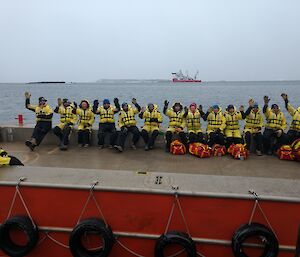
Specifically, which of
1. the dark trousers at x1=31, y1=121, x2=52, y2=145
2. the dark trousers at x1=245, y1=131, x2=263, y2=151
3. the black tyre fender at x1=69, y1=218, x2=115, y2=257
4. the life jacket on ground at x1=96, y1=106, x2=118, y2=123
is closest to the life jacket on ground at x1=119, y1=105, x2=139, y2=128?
the life jacket on ground at x1=96, y1=106, x2=118, y2=123

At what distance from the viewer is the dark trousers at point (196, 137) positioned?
8578mm

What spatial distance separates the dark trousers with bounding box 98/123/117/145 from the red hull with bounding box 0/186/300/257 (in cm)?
460

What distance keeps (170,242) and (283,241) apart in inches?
52.3

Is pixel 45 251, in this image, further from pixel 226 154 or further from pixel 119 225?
pixel 226 154

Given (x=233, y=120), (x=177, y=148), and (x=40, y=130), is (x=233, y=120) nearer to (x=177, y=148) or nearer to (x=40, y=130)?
(x=177, y=148)

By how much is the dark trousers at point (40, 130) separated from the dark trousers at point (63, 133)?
0.93 ft

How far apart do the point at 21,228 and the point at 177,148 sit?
473 cm

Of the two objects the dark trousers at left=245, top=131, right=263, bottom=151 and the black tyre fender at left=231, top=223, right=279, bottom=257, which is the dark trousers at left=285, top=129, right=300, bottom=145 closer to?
the dark trousers at left=245, top=131, right=263, bottom=151

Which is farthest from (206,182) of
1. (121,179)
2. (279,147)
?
(279,147)

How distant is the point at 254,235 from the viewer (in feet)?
12.2

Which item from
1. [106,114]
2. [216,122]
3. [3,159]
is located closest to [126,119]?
[106,114]

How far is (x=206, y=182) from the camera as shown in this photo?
404 cm

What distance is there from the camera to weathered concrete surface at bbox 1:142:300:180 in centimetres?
678

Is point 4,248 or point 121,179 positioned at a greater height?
point 121,179
